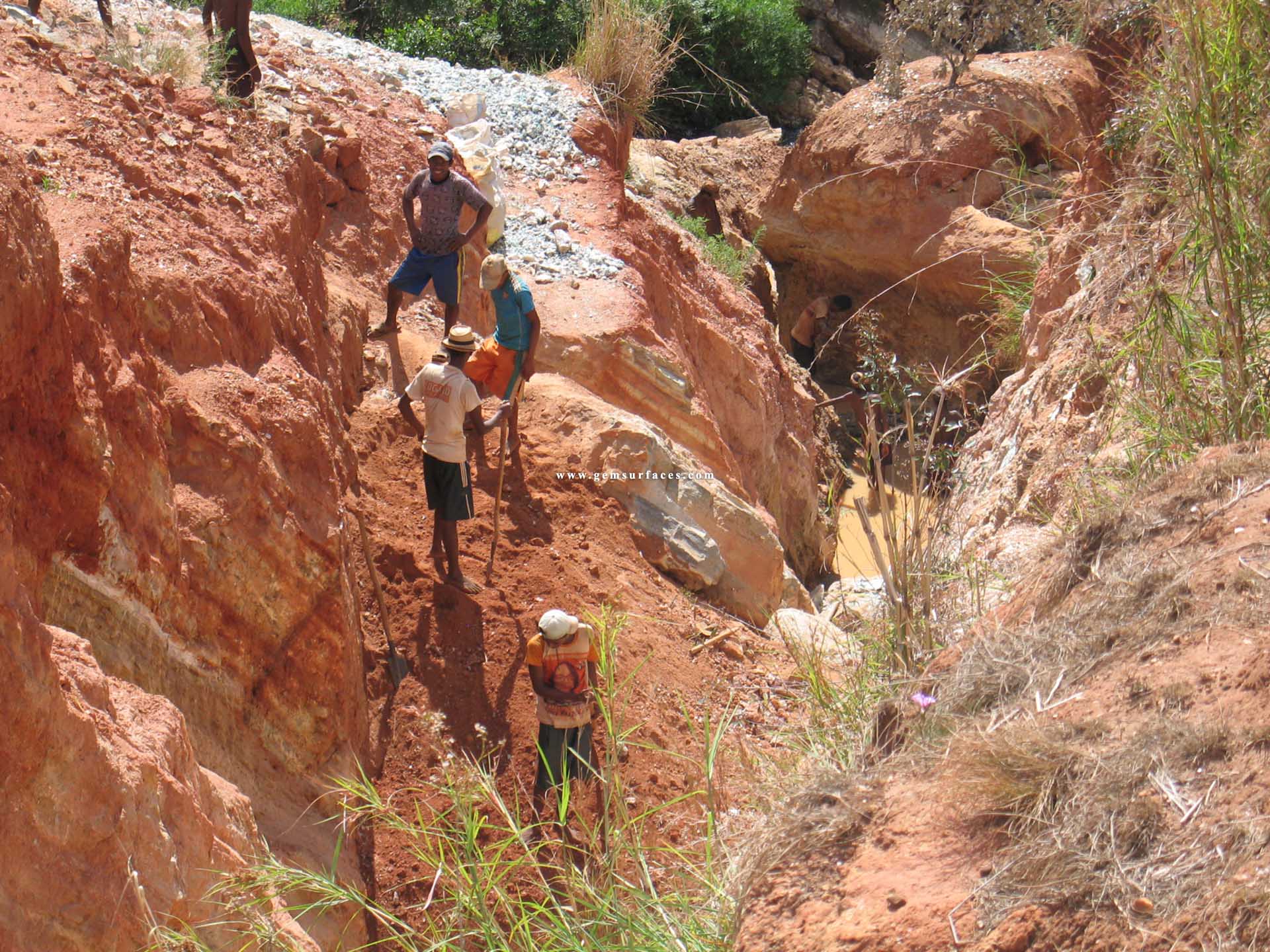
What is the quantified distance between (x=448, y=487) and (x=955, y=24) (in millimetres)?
10760

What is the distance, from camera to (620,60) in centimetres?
1216

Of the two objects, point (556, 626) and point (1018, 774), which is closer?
point (1018, 774)

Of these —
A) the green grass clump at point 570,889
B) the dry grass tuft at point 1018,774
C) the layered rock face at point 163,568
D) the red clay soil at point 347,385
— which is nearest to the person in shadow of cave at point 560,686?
the red clay soil at point 347,385

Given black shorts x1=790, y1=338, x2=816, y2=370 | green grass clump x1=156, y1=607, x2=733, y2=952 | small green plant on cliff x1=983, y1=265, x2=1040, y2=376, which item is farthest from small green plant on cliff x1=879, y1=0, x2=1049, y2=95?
green grass clump x1=156, y1=607, x2=733, y2=952

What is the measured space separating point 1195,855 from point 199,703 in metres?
3.31

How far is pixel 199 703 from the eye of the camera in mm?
4324

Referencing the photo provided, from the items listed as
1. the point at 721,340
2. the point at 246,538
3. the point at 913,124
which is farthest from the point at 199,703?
the point at 913,124

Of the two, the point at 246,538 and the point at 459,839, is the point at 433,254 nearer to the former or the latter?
the point at 246,538

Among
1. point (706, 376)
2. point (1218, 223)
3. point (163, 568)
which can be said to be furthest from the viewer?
→ point (706, 376)

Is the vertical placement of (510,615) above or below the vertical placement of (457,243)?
below

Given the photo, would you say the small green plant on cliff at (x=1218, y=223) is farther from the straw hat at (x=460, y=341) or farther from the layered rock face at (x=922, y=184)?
the layered rock face at (x=922, y=184)

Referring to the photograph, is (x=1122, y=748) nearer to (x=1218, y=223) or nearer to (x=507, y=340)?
(x=1218, y=223)

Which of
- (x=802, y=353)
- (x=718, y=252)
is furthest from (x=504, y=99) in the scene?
(x=802, y=353)

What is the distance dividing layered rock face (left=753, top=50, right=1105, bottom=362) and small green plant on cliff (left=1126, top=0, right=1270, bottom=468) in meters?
8.78
